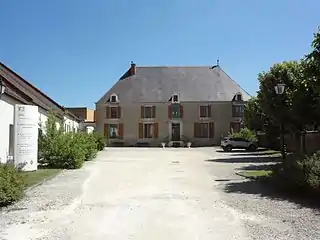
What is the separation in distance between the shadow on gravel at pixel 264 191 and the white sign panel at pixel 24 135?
34.8 ft

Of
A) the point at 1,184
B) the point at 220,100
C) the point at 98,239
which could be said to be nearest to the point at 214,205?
the point at 98,239

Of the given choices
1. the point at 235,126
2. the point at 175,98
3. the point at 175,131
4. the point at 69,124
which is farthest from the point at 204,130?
the point at 69,124

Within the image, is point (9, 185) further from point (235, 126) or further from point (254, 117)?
point (235, 126)

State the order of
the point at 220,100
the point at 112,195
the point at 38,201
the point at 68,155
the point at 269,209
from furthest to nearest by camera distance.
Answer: the point at 220,100 < the point at 68,155 < the point at 112,195 < the point at 38,201 < the point at 269,209

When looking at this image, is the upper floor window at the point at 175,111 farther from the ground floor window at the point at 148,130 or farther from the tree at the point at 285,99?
the tree at the point at 285,99

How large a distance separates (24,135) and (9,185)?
36.0 ft

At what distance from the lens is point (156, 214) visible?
35.8 ft

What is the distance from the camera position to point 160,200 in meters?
13.2

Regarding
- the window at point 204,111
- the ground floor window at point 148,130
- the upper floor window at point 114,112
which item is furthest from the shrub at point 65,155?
the window at point 204,111

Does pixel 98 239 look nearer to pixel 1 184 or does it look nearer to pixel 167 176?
pixel 1 184

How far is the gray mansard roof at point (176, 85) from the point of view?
71062 millimetres

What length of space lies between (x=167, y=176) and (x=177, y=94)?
5033 cm

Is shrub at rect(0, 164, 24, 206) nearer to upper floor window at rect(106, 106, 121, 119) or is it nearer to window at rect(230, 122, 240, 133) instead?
upper floor window at rect(106, 106, 121, 119)

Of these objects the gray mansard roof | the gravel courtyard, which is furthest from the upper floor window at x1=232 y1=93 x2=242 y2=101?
the gravel courtyard
